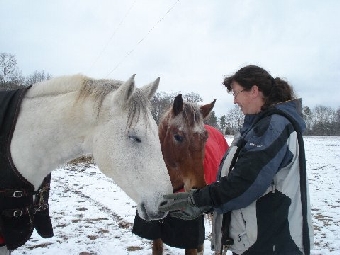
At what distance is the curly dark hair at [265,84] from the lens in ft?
8.00

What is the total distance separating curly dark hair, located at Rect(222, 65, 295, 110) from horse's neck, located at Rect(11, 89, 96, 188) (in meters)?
1.28

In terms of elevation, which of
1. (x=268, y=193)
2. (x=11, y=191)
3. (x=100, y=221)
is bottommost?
(x=100, y=221)

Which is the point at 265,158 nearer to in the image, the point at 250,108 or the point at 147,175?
the point at 250,108

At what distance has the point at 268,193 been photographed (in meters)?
2.18

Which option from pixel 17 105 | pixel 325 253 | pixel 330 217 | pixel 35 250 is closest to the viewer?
pixel 17 105

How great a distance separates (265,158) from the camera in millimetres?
2029

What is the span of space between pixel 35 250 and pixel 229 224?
3380mm

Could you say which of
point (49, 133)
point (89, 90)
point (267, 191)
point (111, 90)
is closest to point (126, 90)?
point (111, 90)

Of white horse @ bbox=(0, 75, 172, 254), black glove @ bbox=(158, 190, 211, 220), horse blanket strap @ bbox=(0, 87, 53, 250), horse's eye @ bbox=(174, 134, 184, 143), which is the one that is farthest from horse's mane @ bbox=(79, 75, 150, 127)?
horse's eye @ bbox=(174, 134, 184, 143)

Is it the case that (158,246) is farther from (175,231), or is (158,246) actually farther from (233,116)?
(233,116)

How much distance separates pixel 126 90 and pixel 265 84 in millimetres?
1175

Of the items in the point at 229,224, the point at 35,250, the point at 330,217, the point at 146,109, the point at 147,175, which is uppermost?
the point at 146,109

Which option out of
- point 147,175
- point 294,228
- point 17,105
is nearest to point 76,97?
point 17,105

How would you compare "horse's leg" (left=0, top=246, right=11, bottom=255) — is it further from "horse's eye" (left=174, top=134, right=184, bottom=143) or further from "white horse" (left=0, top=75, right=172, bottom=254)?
"horse's eye" (left=174, top=134, right=184, bottom=143)
